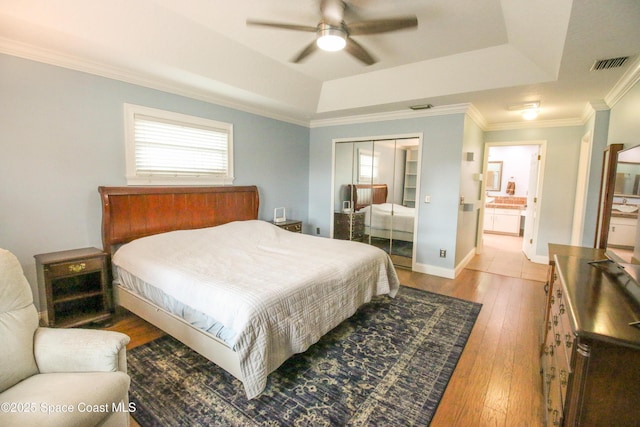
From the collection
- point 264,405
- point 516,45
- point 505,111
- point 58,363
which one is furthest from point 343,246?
point 505,111

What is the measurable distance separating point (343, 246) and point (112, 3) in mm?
2859

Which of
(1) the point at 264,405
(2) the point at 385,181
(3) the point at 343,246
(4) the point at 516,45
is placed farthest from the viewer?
(2) the point at 385,181

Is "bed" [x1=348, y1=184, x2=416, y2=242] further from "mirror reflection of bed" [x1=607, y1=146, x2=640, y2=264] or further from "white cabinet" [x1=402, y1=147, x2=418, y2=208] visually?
"mirror reflection of bed" [x1=607, y1=146, x2=640, y2=264]

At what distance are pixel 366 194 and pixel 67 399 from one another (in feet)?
14.4

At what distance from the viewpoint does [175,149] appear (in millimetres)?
3459

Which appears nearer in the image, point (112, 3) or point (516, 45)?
point (112, 3)

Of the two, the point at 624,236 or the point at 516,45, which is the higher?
the point at 516,45

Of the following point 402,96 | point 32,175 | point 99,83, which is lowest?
point 32,175

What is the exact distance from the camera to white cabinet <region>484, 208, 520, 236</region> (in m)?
7.52

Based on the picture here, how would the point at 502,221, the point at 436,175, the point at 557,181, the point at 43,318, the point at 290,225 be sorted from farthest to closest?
the point at 502,221
the point at 557,181
the point at 290,225
the point at 436,175
the point at 43,318

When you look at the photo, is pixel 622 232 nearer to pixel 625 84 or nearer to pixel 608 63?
pixel 608 63

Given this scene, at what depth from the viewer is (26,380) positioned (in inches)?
52.9

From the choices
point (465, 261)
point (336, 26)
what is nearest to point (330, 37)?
point (336, 26)

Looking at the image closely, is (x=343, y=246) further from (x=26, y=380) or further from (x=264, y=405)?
(x=26, y=380)
